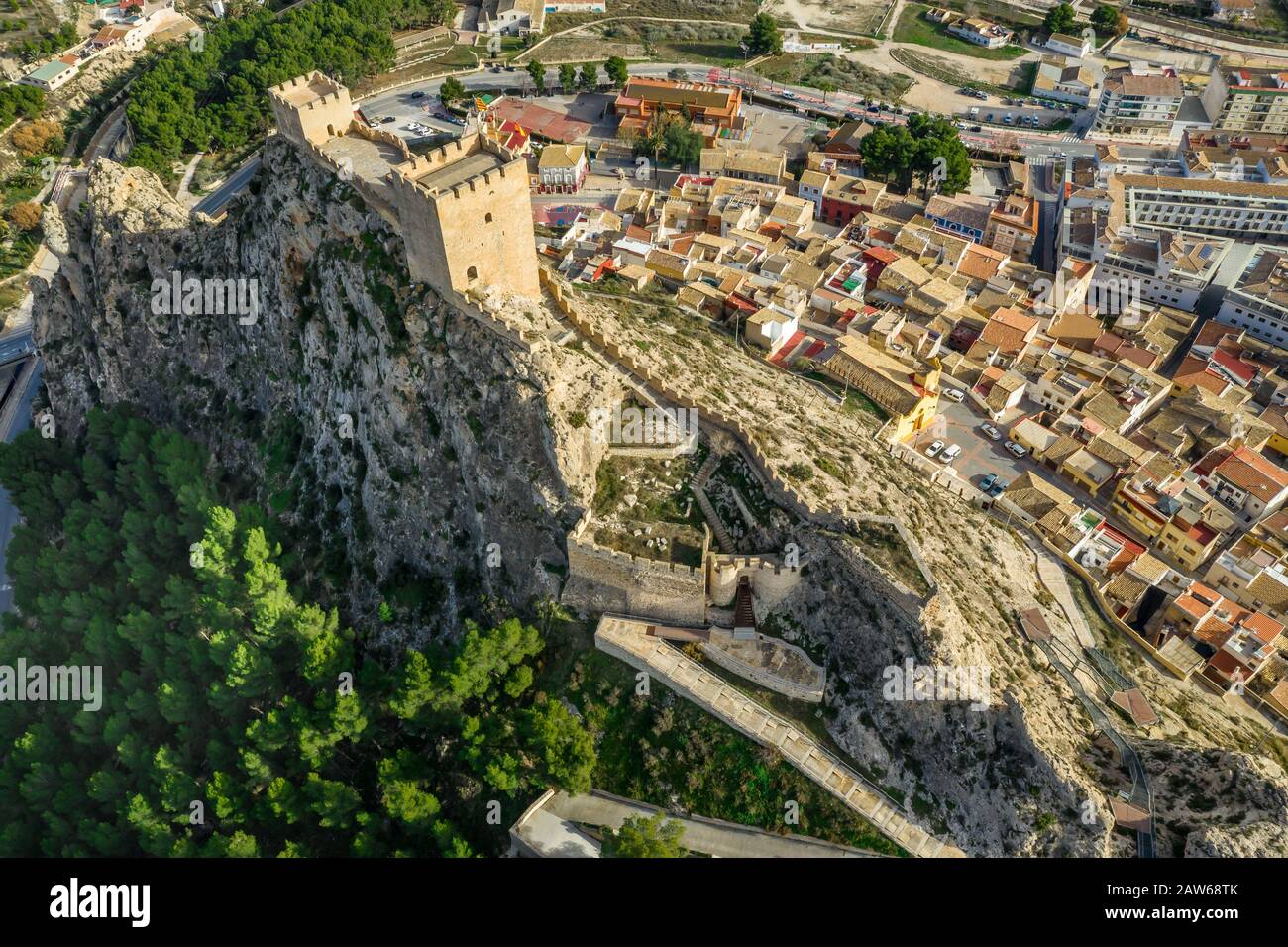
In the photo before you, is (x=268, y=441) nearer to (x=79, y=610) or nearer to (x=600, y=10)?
(x=79, y=610)

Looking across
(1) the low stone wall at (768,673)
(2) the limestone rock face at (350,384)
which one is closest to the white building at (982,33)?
(2) the limestone rock face at (350,384)

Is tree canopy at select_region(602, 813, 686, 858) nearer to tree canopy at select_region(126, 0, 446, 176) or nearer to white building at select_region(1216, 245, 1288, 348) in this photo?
white building at select_region(1216, 245, 1288, 348)

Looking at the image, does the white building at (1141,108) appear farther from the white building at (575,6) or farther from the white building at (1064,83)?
the white building at (575,6)

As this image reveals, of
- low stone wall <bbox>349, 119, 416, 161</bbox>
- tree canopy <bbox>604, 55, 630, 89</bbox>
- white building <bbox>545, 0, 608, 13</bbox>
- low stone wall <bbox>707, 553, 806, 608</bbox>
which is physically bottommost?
low stone wall <bbox>707, 553, 806, 608</bbox>

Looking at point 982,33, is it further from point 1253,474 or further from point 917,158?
point 1253,474

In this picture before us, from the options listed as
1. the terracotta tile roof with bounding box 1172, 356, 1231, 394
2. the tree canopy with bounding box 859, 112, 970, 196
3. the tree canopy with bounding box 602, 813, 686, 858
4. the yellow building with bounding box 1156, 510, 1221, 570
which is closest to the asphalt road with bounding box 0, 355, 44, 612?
the tree canopy with bounding box 602, 813, 686, 858
